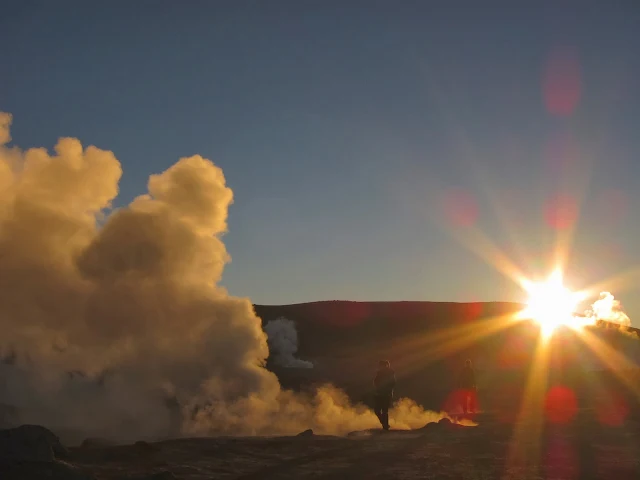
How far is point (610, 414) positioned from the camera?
24703mm

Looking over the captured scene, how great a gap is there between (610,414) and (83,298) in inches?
768

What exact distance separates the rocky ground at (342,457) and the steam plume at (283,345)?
4291cm

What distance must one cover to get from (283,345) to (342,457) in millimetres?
53961

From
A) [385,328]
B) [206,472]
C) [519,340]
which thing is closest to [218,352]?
[206,472]

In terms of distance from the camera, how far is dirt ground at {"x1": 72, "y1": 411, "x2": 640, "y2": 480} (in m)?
12.5

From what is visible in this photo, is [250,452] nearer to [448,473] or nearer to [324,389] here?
[448,473]

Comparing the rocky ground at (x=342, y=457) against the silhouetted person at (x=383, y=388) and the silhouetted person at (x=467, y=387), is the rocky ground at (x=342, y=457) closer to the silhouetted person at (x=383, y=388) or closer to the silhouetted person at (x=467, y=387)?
the silhouetted person at (x=383, y=388)

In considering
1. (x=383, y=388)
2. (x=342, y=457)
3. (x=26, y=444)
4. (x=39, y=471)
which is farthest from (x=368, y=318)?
(x=39, y=471)

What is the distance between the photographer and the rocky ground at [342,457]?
11.5 meters

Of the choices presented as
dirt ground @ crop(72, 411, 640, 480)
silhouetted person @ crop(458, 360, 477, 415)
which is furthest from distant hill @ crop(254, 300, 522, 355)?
dirt ground @ crop(72, 411, 640, 480)

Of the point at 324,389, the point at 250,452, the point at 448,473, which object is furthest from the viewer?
the point at 324,389

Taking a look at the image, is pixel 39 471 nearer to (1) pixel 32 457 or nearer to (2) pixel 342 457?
(1) pixel 32 457

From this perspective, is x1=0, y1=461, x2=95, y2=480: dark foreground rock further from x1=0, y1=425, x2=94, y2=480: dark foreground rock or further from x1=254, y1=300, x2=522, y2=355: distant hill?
x1=254, y1=300, x2=522, y2=355: distant hill

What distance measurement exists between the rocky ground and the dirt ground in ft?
0.06
